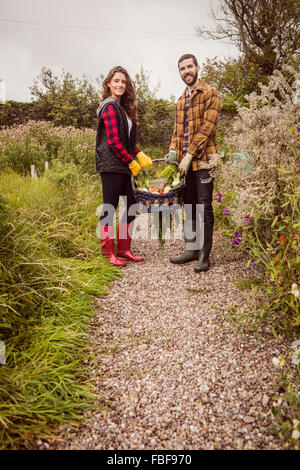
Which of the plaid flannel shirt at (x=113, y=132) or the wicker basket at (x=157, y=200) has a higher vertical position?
the plaid flannel shirt at (x=113, y=132)

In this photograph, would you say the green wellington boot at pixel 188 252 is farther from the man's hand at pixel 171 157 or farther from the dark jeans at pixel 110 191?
the dark jeans at pixel 110 191

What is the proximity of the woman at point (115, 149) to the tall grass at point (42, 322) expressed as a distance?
0.39m

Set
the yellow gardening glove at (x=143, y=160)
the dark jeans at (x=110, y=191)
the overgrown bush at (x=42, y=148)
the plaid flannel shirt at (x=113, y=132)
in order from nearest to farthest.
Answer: the plaid flannel shirt at (x=113, y=132) < the dark jeans at (x=110, y=191) < the yellow gardening glove at (x=143, y=160) < the overgrown bush at (x=42, y=148)

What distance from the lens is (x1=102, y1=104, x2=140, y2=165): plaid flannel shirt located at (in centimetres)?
311

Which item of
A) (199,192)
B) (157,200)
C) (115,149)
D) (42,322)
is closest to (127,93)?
(115,149)

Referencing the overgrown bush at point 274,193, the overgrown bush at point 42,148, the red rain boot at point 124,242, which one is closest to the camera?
the overgrown bush at point 274,193

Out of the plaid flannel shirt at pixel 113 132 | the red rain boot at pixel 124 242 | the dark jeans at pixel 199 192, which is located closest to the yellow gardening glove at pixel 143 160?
the plaid flannel shirt at pixel 113 132

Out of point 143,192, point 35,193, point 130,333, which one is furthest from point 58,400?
point 35,193

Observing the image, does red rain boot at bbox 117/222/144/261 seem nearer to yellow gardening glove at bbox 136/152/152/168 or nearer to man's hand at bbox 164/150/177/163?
yellow gardening glove at bbox 136/152/152/168

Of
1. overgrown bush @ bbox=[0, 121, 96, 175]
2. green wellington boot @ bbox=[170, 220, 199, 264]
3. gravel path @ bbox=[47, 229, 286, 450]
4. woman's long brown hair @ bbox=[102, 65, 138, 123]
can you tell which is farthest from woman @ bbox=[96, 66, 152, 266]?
overgrown bush @ bbox=[0, 121, 96, 175]

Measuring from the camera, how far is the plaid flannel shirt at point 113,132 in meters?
3.11

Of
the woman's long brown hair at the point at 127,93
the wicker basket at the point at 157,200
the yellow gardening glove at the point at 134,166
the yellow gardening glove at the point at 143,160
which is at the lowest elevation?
the wicker basket at the point at 157,200

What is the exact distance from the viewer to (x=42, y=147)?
6223 mm

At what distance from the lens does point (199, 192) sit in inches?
127
